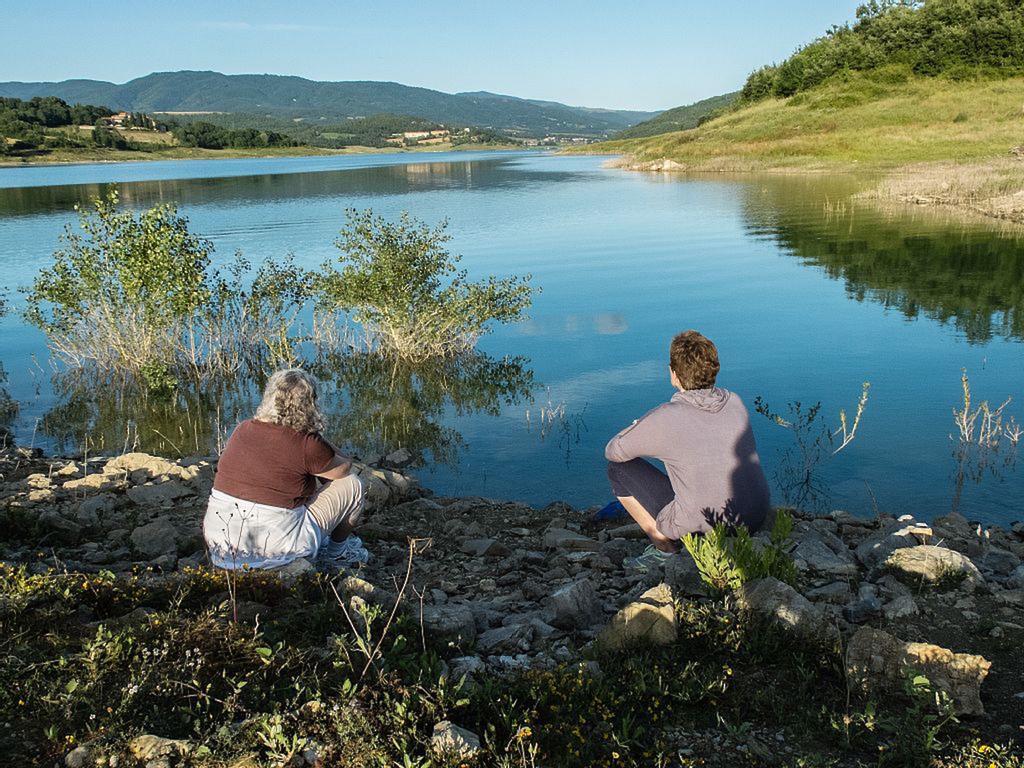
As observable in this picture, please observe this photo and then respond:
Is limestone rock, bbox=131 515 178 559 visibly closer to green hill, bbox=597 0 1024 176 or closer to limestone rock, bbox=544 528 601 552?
limestone rock, bbox=544 528 601 552

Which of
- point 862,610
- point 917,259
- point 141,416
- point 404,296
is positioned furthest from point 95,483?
point 917,259

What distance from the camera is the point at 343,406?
13742 millimetres

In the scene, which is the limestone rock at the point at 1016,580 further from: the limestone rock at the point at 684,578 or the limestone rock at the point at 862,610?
the limestone rock at the point at 684,578

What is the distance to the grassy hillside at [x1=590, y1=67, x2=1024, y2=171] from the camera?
189ft

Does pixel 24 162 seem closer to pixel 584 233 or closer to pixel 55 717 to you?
pixel 584 233

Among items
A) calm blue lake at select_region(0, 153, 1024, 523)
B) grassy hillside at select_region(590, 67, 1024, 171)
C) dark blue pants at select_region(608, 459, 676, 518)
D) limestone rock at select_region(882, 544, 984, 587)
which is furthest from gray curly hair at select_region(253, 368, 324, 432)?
grassy hillside at select_region(590, 67, 1024, 171)

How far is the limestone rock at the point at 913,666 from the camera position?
3711 millimetres

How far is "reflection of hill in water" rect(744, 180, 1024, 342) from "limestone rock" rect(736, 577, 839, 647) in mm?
13667

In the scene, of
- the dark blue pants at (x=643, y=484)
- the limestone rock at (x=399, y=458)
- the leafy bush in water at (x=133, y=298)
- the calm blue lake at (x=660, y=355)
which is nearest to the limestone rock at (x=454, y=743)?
the dark blue pants at (x=643, y=484)

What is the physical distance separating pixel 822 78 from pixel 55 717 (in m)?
94.8

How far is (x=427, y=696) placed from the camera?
3578 mm

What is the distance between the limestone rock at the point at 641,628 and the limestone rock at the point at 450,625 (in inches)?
29.0

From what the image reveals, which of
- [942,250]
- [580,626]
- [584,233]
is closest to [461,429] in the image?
[580,626]

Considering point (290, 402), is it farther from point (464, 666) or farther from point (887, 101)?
point (887, 101)
